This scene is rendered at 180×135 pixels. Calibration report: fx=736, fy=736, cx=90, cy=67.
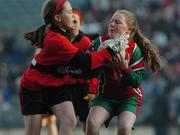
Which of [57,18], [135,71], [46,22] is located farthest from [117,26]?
[46,22]

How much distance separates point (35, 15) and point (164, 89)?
5257mm

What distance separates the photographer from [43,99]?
771 centimetres

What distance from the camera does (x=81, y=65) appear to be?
731cm

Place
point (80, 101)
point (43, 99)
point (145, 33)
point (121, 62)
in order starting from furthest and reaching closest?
1. point (145, 33)
2. point (80, 101)
3. point (43, 99)
4. point (121, 62)

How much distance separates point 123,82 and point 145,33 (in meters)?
7.91

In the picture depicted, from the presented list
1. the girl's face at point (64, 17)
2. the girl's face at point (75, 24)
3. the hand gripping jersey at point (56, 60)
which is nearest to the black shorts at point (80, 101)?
the girl's face at point (75, 24)

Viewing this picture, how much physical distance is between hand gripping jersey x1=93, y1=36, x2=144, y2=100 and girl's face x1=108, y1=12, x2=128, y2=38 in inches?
4.8

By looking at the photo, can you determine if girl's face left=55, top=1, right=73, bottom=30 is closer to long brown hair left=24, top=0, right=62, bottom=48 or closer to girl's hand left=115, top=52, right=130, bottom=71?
long brown hair left=24, top=0, right=62, bottom=48

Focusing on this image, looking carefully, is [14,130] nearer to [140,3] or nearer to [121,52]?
[140,3]

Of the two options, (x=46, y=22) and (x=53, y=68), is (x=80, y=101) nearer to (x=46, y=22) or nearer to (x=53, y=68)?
(x=53, y=68)

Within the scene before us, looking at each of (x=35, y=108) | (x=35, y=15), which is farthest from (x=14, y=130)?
(x=35, y=108)

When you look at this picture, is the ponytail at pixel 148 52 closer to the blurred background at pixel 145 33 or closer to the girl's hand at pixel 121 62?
the girl's hand at pixel 121 62

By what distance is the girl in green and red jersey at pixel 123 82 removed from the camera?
7418 mm

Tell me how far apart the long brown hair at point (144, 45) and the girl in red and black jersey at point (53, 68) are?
0.57 meters
